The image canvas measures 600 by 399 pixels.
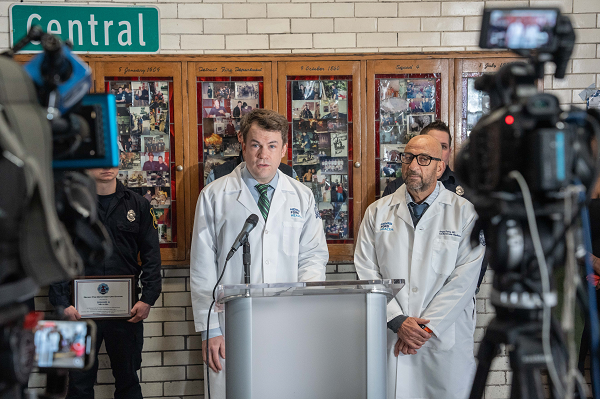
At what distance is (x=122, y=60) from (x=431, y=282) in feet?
8.28

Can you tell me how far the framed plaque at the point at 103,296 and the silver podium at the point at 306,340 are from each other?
4.81 feet

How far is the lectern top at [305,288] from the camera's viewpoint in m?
1.76

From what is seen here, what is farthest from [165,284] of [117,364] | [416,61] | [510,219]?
[510,219]

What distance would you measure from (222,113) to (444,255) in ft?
5.93

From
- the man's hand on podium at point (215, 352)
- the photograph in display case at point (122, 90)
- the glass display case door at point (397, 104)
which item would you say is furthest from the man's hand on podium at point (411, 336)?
the photograph in display case at point (122, 90)

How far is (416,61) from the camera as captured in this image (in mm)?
3512

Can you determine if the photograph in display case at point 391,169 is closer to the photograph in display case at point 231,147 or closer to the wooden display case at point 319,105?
the wooden display case at point 319,105

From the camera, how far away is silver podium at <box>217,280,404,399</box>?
1.78m

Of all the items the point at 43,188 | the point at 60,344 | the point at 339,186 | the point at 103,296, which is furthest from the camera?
the point at 339,186

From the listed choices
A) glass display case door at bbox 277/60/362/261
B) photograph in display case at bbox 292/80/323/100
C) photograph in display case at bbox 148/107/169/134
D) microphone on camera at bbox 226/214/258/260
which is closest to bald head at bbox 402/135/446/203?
glass display case door at bbox 277/60/362/261

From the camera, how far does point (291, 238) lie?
9.11 ft

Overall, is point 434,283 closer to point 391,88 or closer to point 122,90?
point 391,88

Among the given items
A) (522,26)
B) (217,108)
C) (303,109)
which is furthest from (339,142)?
(522,26)

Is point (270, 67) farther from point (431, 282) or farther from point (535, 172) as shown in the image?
point (535, 172)
